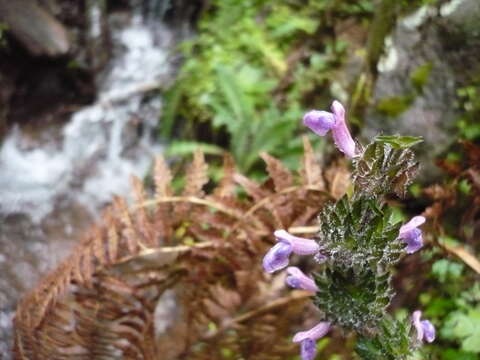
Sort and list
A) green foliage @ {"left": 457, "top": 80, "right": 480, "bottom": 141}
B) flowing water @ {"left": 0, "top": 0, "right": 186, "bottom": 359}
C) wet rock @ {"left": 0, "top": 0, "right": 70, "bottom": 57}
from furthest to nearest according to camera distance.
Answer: wet rock @ {"left": 0, "top": 0, "right": 70, "bottom": 57} → flowing water @ {"left": 0, "top": 0, "right": 186, "bottom": 359} → green foliage @ {"left": 457, "top": 80, "right": 480, "bottom": 141}

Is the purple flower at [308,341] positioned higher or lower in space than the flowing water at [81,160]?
lower

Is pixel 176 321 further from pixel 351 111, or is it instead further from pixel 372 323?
pixel 372 323

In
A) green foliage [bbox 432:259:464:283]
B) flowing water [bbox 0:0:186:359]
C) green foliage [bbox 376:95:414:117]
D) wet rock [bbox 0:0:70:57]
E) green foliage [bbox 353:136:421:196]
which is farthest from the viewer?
wet rock [bbox 0:0:70:57]

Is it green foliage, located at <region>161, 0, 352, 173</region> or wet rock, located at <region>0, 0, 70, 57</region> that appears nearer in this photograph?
green foliage, located at <region>161, 0, 352, 173</region>

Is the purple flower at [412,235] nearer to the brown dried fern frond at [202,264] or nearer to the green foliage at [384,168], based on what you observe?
the green foliage at [384,168]

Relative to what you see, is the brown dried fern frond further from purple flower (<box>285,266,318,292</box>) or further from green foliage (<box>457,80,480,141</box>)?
green foliage (<box>457,80,480,141</box>)

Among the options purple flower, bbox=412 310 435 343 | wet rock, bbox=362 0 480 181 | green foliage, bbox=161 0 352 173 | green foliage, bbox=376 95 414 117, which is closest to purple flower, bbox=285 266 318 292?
purple flower, bbox=412 310 435 343

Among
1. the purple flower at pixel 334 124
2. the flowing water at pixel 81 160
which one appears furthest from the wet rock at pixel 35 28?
the purple flower at pixel 334 124
